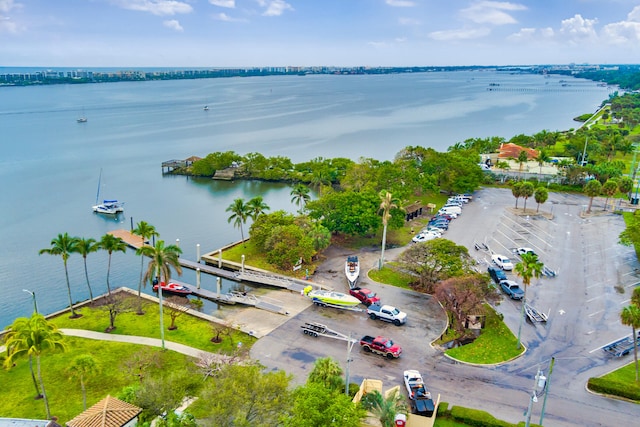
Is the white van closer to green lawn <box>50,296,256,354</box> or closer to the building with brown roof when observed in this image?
green lawn <box>50,296,256,354</box>

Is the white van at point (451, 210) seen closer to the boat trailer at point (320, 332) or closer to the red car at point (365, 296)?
the red car at point (365, 296)

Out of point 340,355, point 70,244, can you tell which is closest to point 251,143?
point 70,244

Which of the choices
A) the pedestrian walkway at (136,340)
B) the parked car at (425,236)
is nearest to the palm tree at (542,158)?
the parked car at (425,236)

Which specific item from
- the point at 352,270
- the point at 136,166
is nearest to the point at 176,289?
the point at 352,270

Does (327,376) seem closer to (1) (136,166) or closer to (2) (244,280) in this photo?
(2) (244,280)

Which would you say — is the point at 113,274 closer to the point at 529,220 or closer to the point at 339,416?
the point at 339,416

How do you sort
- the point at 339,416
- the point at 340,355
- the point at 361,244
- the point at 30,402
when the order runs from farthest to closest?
the point at 361,244 < the point at 340,355 < the point at 30,402 < the point at 339,416
